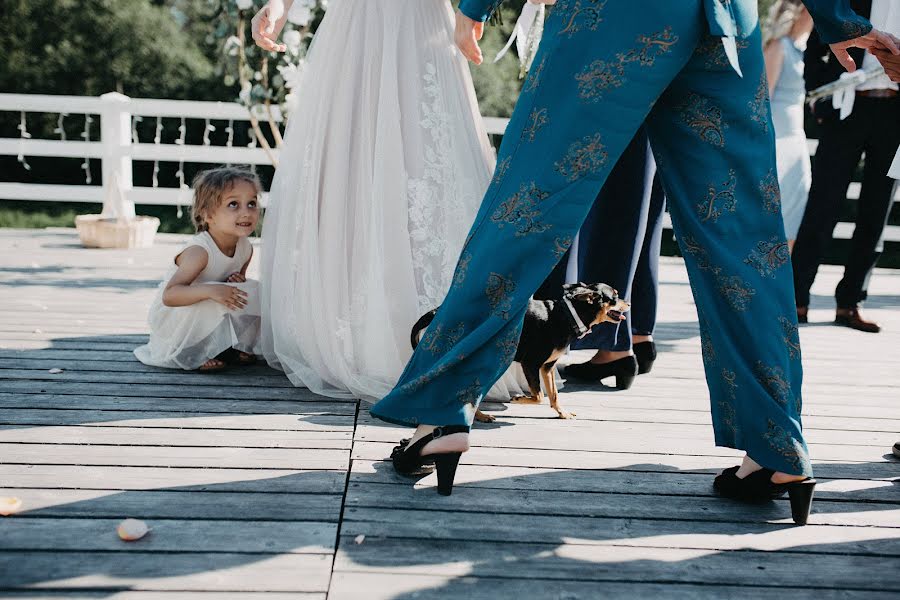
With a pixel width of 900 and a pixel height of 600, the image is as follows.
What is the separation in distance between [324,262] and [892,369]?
223cm

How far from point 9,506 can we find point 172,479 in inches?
12.9

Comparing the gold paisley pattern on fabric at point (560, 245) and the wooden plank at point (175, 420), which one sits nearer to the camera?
the gold paisley pattern on fabric at point (560, 245)

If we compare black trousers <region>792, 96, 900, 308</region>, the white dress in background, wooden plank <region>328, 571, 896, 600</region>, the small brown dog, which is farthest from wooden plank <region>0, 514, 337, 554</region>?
the white dress in background

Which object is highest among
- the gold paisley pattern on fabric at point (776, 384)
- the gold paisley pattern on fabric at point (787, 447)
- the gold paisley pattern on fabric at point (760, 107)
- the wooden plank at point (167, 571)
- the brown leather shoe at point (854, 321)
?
the gold paisley pattern on fabric at point (760, 107)

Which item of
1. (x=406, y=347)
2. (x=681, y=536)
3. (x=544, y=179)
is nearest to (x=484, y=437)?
(x=406, y=347)

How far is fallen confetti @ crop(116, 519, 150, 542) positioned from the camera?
161cm

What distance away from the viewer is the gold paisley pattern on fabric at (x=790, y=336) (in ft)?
5.92

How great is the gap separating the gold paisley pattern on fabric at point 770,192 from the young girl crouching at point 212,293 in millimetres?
1751

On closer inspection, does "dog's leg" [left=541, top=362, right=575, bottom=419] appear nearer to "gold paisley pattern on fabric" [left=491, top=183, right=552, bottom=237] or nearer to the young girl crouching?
"gold paisley pattern on fabric" [left=491, top=183, right=552, bottom=237]

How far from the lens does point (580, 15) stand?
171 cm

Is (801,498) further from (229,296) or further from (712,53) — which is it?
(229,296)

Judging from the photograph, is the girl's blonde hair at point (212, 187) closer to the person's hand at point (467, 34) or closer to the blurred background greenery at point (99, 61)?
the person's hand at point (467, 34)

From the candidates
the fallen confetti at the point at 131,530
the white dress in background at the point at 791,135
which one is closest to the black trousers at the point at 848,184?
the white dress in background at the point at 791,135

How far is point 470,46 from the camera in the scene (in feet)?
6.80
